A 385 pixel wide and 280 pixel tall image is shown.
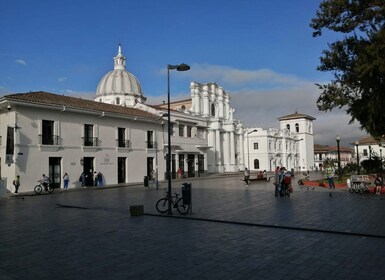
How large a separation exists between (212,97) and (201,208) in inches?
2000

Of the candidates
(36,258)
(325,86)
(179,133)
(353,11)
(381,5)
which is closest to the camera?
(36,258)

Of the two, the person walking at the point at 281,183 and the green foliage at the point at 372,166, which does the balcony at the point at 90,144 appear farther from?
the green foliage at the point at 372,166

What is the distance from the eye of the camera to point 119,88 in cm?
6047

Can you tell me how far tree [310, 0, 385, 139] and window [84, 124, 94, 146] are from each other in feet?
73.5

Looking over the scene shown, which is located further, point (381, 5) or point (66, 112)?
point (66, 112)

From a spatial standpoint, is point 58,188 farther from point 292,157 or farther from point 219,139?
point 292,157

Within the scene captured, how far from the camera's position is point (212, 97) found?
64.4m

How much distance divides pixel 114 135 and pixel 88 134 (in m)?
3.20

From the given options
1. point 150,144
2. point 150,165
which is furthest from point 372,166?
point 150,144

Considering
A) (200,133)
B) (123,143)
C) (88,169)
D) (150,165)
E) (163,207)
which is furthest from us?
(200,133)

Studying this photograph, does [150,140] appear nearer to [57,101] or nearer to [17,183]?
[57,101]

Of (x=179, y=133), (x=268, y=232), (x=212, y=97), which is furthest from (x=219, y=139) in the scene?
(x=268, y=232)

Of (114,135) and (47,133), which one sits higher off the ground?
(114,135)

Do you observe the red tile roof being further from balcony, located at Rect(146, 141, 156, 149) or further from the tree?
the tree
